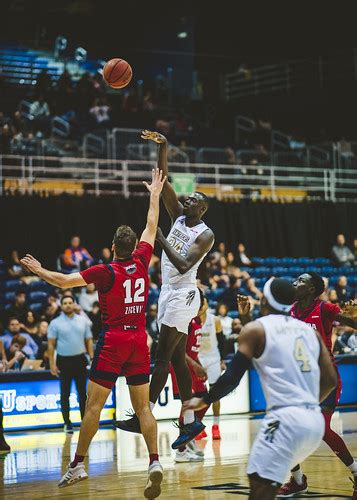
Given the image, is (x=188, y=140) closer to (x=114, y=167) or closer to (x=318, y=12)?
(x=114, y=167)

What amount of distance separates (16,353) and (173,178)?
7460mm

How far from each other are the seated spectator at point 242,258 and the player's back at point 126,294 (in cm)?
1548

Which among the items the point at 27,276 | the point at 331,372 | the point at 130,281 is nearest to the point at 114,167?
the point at 27,276

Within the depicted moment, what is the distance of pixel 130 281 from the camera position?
944 cm

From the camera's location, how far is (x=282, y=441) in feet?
21.1

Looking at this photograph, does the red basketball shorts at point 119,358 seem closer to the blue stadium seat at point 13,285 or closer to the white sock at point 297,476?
the white sock at point 297,476

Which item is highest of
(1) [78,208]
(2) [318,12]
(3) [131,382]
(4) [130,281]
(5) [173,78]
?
(2) [318,12]

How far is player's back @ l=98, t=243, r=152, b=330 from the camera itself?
9398mm

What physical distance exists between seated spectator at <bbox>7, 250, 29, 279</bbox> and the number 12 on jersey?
485 inches

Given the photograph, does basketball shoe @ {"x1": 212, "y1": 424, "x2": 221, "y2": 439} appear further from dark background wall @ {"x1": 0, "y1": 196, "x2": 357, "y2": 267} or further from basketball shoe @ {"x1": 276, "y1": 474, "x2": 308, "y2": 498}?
dark background wall @ {"x1": 0, "y1": 196, "x2": 357, "y2": 267}

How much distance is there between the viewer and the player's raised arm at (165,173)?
34.0 feet

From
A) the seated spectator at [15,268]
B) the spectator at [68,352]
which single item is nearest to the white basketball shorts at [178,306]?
the spectator at [68,352]

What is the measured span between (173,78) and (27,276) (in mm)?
14337

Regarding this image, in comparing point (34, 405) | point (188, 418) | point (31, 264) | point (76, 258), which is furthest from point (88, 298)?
point (31, 264)
